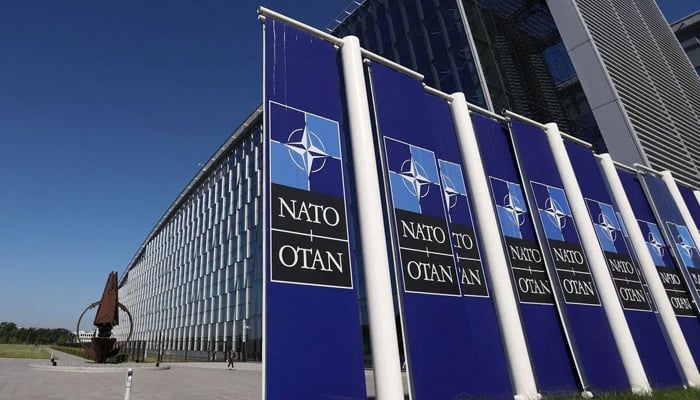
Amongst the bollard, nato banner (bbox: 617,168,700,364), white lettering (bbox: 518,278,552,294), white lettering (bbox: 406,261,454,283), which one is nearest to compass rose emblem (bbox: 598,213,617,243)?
nato banner (bbox: 617,168,700,364)

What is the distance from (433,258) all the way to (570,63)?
82.5 ft

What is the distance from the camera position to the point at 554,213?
1127cm

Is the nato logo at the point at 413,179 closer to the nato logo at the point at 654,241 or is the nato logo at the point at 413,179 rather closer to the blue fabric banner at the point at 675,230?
the nato logo at the point at 654,241

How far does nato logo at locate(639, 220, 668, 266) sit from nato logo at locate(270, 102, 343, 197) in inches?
521

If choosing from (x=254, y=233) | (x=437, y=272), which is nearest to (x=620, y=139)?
(x=437, y=272)

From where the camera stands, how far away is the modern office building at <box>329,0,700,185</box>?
21328 mm

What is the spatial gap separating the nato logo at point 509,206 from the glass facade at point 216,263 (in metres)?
26.6

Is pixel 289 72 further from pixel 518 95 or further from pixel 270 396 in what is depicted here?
pixel 518 95

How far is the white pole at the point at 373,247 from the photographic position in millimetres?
6520

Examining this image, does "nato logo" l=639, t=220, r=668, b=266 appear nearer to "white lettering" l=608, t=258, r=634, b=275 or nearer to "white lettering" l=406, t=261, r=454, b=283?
"white lettering" l=608, t=258, r=634, b=275

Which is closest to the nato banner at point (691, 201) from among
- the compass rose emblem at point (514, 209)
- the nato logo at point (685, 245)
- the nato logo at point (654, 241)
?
the nato logo at point (685, 245)

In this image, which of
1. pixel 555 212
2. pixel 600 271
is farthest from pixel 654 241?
pixel 555 212

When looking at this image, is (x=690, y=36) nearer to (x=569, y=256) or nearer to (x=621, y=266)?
(x=621, y=266)

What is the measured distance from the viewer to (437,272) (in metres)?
7.91
